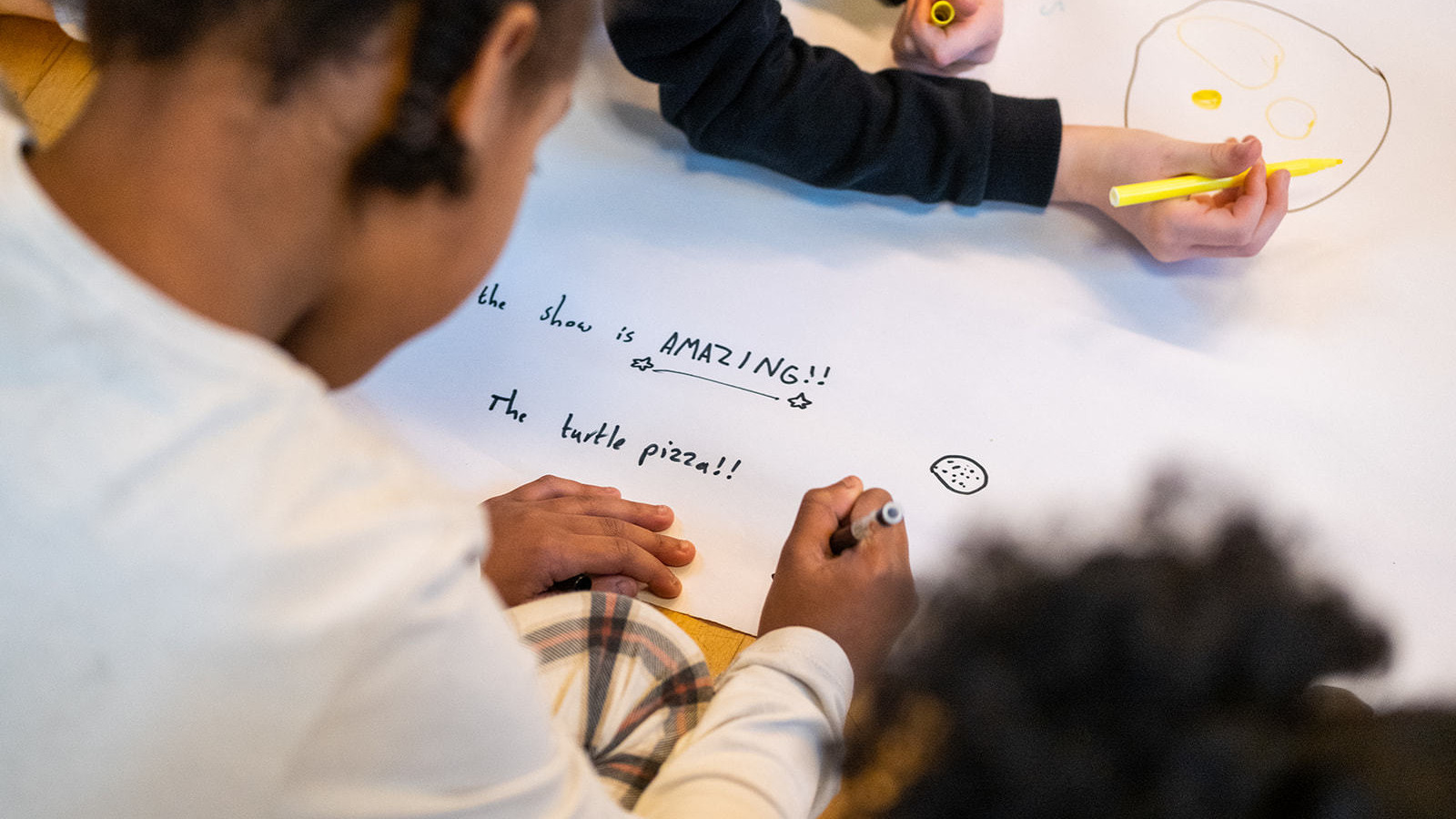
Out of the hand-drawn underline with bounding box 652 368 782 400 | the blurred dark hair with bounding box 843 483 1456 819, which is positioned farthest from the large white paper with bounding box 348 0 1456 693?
the blurred dark hair with bounding box 843 483 1456 819

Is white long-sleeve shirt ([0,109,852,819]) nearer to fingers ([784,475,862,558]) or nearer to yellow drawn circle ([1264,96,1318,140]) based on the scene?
fingers ([784,475,862,558])

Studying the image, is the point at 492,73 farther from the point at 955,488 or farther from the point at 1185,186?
the point at 1185,186

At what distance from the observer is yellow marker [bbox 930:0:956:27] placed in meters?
0.63

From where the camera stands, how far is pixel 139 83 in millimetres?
317

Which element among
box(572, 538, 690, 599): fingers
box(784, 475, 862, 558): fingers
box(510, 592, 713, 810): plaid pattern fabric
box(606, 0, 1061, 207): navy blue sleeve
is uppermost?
box(606, 0, 1061, 207): navy blue sleeve

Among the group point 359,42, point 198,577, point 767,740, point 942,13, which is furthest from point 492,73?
point 942,13

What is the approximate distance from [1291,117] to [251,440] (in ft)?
2.09

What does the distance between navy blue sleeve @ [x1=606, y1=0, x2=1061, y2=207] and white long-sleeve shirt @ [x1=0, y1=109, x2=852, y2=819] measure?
35cm

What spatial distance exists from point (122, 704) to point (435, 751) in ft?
0.31

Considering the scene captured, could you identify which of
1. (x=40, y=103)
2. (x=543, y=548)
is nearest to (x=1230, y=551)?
(x=543, y=548)

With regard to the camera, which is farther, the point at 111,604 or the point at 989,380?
the point at 989,380

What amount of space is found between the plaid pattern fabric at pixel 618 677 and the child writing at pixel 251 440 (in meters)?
0.08

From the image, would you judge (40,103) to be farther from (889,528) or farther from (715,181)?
(889,528)

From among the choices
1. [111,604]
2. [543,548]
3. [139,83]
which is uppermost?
[139,83]
